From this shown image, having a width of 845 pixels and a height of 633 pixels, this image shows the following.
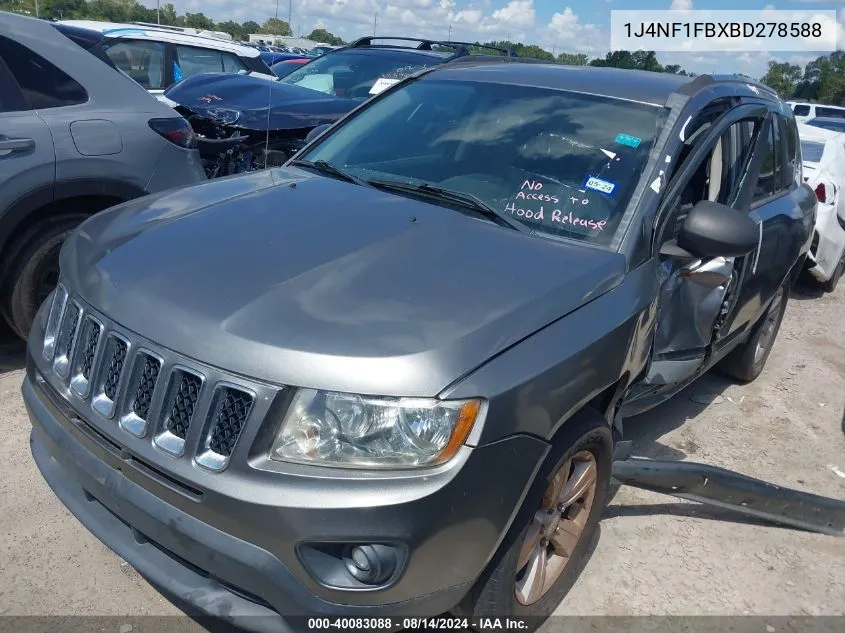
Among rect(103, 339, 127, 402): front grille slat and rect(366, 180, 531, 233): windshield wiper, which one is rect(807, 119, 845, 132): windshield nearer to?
rect(366, 180, 531, 233): windshield wiper

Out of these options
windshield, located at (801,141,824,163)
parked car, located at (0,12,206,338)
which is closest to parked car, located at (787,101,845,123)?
windshield, located at (801,141,824,163)

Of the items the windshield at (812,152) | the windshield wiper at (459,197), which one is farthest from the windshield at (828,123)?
the windshield wiper at (459,197)

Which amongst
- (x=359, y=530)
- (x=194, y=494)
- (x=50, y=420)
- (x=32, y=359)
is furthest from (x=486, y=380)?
(x=32, y=359)

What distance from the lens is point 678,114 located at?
10.0 ft

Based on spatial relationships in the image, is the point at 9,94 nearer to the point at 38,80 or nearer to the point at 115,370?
the point at 38,80

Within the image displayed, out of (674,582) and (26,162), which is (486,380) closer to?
(674,582)

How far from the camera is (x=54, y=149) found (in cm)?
386

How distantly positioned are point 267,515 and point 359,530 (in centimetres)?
24

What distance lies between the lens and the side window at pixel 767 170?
3914 mm

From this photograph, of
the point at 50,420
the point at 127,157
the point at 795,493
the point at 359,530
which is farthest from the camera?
the point at 127,157

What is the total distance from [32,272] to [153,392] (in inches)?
90.5

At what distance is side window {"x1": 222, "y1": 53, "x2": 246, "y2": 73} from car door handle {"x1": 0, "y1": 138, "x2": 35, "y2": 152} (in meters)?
6.04

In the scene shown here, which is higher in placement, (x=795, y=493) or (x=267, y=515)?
(x=267, y=515)

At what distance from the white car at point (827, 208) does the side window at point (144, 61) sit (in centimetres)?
678
